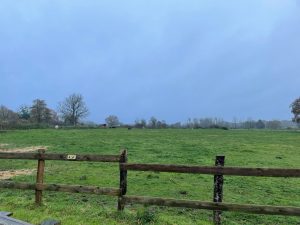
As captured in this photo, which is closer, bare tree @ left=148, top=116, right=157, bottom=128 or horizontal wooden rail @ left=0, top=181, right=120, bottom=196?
horizontal wooden rail @ left=0, top=181, right=120, bottom=196

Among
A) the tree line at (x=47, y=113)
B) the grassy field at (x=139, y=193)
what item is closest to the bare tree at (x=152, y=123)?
the tree line at (x=47, y=113)

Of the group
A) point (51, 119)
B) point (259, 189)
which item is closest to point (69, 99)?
point (51, 119)

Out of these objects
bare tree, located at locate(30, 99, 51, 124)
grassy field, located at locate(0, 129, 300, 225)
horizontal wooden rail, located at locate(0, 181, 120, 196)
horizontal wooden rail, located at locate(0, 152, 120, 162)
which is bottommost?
grassy field, located at locate(0, 129, 300, 225)

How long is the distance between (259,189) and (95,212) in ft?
22.7

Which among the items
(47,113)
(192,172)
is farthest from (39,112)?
(192,172)

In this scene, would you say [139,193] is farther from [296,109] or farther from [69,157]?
[296,109]

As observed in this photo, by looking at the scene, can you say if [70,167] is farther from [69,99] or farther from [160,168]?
[69,99]

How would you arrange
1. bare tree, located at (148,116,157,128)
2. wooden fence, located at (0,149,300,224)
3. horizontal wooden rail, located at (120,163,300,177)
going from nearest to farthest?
horizontal wooden rail, located at (120,163,300,177) → wooden fence, located at (0,149,300,224) → bare tree, located at (148,116,157,128)

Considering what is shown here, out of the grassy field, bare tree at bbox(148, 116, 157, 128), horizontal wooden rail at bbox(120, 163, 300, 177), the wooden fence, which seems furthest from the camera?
bare tree at bbox(148, 116, 157, 128)

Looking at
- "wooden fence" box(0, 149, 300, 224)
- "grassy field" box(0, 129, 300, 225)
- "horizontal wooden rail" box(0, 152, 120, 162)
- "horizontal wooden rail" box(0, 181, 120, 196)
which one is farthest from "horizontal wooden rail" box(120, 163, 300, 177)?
"grassy field" box(0, 129, 300, 225)

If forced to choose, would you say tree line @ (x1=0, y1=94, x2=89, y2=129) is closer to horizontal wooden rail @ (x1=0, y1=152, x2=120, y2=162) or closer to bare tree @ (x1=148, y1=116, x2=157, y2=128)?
bare tree @ (x1=148, y1=116, x2=157, y2=128)

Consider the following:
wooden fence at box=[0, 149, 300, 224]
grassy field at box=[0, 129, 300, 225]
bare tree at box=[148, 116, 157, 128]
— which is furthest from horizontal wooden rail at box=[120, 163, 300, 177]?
bare tree at box=[148, 116, 157, 128]

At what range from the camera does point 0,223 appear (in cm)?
657

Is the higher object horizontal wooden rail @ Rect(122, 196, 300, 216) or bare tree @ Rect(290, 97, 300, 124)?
bare tree @ Rect(290, 97, 300, 124)
